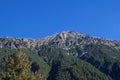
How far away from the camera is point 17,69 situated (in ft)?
160

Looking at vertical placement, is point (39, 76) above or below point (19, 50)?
below

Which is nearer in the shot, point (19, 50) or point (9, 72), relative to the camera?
point (9, 72)

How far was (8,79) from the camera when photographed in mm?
47688

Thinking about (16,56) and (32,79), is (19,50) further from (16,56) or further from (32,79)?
(32,79)

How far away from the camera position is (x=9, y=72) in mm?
47594

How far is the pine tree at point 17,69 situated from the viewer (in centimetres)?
4738

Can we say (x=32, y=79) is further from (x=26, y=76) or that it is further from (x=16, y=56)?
(x=16, y=56)

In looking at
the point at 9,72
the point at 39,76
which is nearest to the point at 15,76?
the point at 9,72

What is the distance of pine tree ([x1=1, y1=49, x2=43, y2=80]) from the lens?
1865 inches

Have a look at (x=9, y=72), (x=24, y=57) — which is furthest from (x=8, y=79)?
(x=24, y=57)

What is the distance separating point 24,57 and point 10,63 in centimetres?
238

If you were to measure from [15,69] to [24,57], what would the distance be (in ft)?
8.17

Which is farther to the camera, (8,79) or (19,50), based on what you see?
(19,50)

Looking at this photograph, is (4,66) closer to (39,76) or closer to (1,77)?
(1,77)
